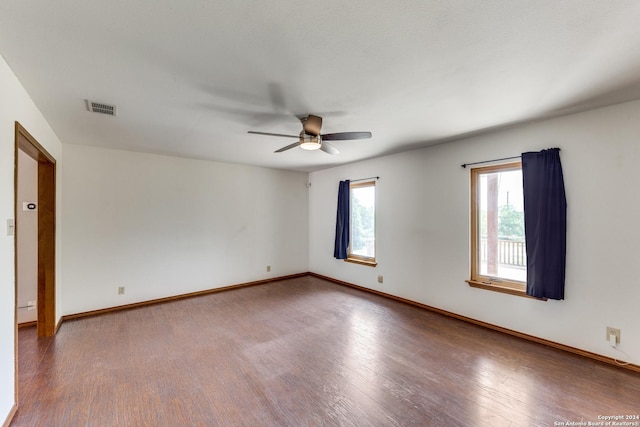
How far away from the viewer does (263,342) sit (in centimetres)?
297

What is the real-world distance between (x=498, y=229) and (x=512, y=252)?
0.32 metres

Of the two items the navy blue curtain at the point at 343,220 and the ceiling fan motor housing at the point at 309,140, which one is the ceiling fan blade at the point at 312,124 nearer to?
the ceiling fan motor housing at the point at 309,140

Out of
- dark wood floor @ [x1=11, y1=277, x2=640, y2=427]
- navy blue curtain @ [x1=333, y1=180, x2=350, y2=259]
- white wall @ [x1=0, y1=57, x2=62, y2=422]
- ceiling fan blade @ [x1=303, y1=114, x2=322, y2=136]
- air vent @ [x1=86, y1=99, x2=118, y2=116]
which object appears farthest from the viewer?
navy blue curtain @ [x1=333, y1=180, x2=350, y2=259]

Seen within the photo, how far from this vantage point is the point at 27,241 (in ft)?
11.4

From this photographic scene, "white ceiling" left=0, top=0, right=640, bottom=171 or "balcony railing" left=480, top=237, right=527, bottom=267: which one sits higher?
"white ceiling" left=0, top=0, right=640, bottom=171

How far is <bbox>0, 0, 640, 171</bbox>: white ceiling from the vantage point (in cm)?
136

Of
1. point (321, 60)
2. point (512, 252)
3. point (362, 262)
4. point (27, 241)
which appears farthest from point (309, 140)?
point (27, 241)

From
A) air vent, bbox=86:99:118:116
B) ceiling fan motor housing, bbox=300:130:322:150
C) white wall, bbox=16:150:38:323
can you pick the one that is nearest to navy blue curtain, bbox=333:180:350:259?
ceiling fan motor housing, bbox=300:130:322:150

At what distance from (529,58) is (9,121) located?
11.9ft

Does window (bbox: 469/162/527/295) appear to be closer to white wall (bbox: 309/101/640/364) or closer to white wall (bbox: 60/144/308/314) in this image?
white wall (bbox: 309/101/640/364)

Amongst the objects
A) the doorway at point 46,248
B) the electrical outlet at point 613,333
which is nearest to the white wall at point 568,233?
the electrical outlet at point 613,333

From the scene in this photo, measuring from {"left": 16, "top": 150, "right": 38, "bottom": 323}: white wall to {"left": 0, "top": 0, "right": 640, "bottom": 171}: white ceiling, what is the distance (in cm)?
108

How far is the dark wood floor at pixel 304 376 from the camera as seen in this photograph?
1.88m

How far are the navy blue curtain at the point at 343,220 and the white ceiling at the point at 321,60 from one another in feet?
7.62
